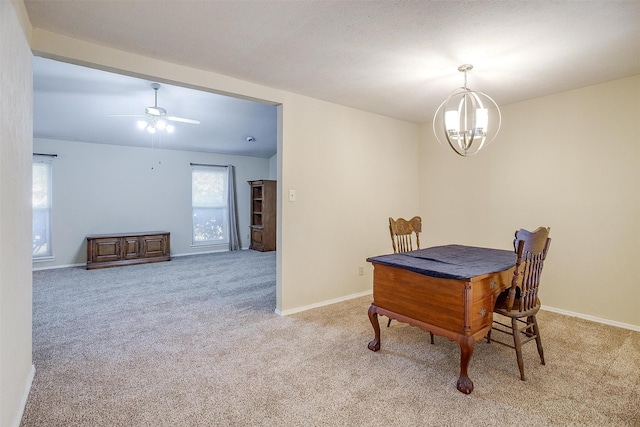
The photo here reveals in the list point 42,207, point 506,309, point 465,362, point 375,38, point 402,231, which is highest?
point 375,38

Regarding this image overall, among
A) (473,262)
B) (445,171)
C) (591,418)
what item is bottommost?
(591,418)

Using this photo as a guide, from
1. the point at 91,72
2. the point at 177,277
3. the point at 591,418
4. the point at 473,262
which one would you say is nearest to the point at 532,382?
the point at 591,418

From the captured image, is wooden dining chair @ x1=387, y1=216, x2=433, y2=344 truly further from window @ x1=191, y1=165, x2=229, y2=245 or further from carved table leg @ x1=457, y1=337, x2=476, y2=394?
window @ x1=191, y1=165, x2=229, y2=245

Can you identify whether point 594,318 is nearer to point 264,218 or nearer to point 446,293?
point 446,293

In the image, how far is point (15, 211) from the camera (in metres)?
1.63

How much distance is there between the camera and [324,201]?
3561 millimetres

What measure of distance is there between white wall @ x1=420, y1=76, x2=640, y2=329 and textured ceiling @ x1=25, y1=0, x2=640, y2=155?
35cm

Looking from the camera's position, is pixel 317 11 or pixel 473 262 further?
pixel 473 262

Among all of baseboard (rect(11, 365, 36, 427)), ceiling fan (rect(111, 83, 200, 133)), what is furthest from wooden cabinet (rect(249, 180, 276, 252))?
baseboard (rect(11, 365, 36, 427))

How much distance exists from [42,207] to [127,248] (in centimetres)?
146

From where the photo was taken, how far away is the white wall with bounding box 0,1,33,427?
139cm

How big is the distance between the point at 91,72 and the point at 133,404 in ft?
11.4

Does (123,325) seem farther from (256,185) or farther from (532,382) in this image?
(256,185)

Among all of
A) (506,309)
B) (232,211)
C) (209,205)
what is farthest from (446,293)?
(209,205)
